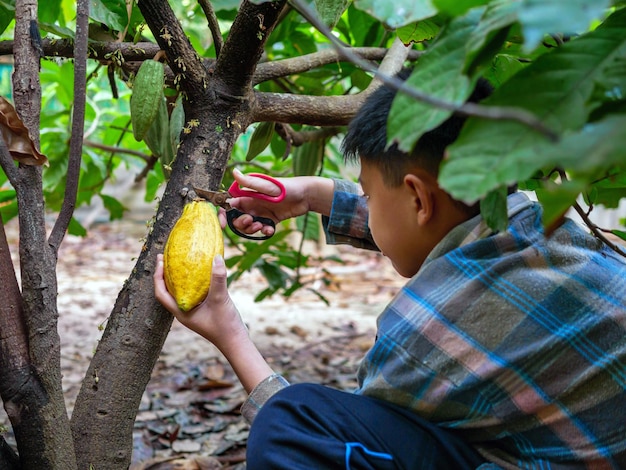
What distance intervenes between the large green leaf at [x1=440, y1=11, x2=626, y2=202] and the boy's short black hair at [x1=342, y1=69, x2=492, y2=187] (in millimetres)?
388

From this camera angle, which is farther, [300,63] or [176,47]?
[300,63]

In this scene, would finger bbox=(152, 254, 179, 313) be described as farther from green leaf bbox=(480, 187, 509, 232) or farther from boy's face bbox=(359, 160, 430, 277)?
green leaf bbox=(480, 187, 509, 232)

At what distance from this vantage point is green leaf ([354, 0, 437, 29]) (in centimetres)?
64

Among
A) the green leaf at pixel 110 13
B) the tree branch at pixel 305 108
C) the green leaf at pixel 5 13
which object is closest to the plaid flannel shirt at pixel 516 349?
the tree branch at pixel 305 108

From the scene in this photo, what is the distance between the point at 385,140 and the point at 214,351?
176 cm

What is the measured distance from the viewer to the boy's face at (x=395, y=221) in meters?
1.08

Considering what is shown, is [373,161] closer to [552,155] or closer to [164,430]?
[552,155]

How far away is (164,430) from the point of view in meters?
1.85

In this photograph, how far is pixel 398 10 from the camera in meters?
0.64

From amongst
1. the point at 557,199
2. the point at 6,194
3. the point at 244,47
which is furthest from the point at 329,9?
the point at 6,194

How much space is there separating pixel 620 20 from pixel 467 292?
16.9 inches

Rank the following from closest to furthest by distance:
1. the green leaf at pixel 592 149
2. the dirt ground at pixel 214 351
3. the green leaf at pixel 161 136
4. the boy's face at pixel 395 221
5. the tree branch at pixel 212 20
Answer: the green leaf at pixel 592 149 → the boy's face at pixel 395 221 → the tree branch at pixel 212 20 → the green leaf at pixel 161 136 → the dirt ground at pixel 214 351

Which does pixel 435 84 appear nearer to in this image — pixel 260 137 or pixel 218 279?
pixel 218 279

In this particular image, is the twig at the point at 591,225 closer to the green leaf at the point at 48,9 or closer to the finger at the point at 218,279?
the finger at the point at 218,279
